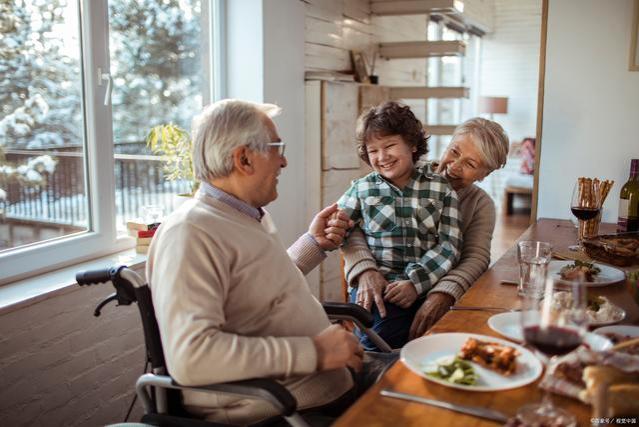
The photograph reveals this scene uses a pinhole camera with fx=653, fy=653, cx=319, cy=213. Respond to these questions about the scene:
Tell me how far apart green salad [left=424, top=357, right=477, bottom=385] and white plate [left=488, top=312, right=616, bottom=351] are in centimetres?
20

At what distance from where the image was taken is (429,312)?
2053 millimetres

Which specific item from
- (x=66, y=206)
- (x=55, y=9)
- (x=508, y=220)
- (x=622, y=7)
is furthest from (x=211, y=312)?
(x=508, y=220)

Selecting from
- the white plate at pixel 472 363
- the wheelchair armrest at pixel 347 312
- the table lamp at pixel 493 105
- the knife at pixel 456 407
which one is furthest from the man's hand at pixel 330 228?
the table lamp at pixel 493 105

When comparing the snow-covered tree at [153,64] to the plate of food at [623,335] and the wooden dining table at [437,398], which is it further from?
the plate of food at [623,335]

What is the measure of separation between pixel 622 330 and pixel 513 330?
0.23 metres

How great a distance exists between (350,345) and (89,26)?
70.7 inches

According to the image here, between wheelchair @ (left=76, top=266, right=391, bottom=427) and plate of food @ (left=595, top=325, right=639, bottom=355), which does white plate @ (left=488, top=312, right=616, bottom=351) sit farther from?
wheelchair @ (left=76, top=266, right=391, bottom=427)

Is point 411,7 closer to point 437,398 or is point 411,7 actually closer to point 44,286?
point 44,286

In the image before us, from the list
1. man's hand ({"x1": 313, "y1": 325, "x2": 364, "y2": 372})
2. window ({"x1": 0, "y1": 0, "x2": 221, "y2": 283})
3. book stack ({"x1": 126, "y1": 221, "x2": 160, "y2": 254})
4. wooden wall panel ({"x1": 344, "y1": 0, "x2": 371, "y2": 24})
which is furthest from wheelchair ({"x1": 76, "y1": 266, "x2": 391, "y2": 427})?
wooden wall panel ({"x1": 344, "y1": 0, "x2": 371, "y2": 24})

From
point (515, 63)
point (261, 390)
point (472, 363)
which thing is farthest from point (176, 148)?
point (515, 63)

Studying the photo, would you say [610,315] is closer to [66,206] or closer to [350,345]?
[350,345]

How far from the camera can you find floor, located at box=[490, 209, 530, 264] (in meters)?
6.33

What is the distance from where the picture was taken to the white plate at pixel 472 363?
→ 1.21 m

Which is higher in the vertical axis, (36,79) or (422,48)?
(422,48)
